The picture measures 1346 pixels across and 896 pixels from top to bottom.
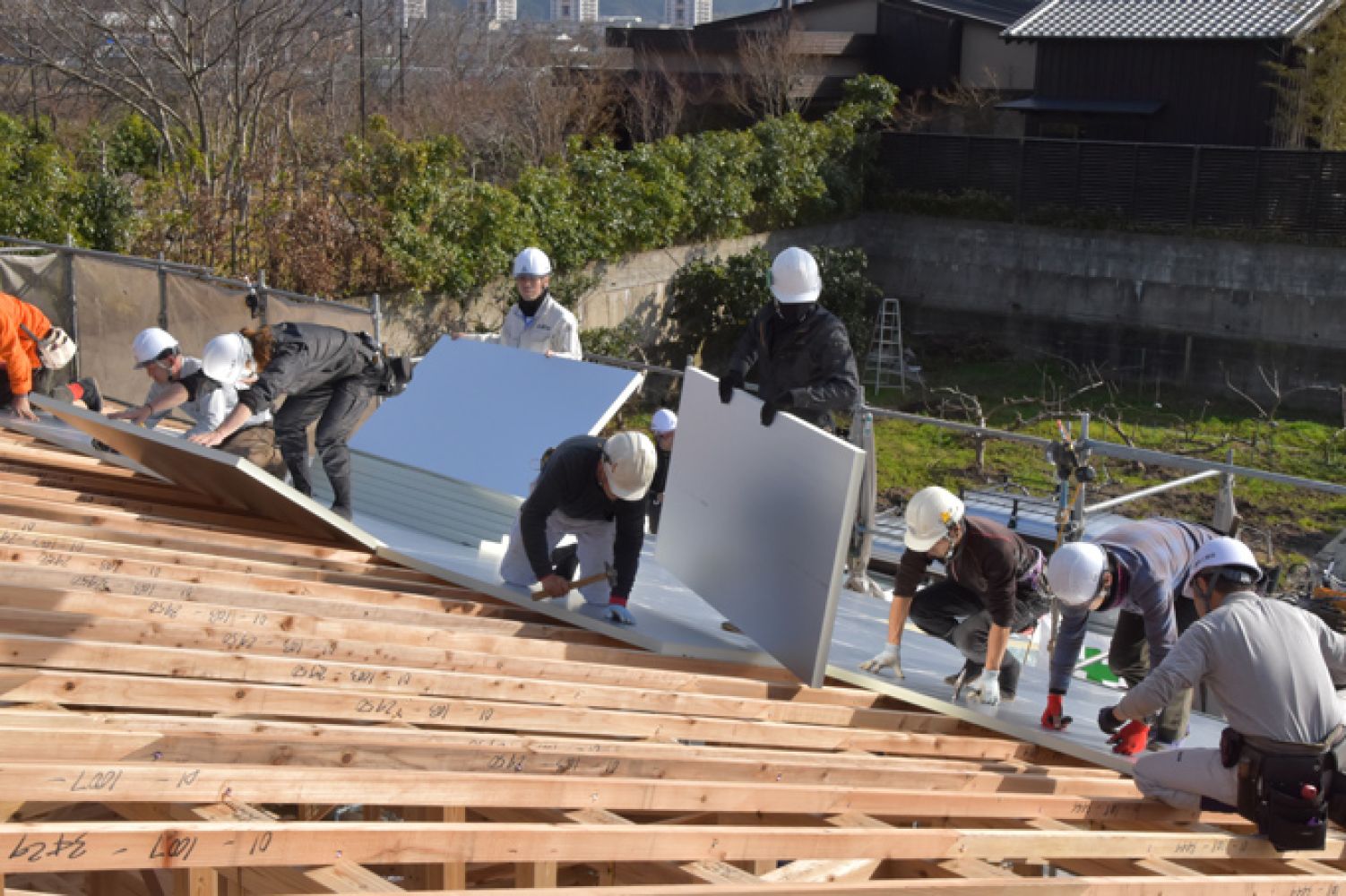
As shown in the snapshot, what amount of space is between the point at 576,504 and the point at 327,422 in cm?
251

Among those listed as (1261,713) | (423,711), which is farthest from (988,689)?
(423,711)

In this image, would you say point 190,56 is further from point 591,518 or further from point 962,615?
point 962,615

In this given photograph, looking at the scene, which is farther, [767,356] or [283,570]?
[767,356]

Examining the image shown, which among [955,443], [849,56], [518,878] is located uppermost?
[849,56]

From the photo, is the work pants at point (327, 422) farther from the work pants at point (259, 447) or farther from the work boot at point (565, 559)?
the work boot at point (565, 559)

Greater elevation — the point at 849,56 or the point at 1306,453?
the point at 849,56

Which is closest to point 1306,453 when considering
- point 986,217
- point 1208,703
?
point 986,217

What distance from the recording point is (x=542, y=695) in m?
5.24

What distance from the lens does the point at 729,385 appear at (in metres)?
7.04

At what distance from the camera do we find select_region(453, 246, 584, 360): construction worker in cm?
941

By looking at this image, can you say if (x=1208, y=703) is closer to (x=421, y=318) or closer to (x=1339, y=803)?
(x=1339, y=803)

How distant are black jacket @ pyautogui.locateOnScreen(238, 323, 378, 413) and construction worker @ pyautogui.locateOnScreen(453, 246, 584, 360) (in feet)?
3.98

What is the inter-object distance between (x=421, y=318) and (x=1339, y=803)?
53.3ft

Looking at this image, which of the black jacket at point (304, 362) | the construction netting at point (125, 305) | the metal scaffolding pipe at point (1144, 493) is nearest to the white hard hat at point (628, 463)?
the black jacket at point (304, 362)
